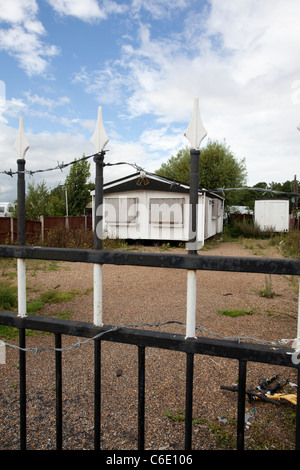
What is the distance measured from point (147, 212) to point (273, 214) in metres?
10.8

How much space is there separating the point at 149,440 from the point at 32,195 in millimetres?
19984

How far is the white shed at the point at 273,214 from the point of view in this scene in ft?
72.5

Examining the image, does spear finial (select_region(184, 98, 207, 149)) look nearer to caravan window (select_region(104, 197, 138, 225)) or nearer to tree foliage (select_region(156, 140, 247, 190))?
caravan window (select_region(104, 197, 138, 225))

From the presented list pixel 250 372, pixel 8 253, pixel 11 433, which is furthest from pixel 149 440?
pixel 8 253

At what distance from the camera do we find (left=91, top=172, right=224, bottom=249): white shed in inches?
615

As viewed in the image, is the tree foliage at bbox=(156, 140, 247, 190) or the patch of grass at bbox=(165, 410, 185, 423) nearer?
the patch of grass at bbox=(165, 410, 185, 423)

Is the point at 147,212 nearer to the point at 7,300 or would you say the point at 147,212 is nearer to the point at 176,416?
the point at 7,300

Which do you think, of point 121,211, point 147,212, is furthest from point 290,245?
point 121,211

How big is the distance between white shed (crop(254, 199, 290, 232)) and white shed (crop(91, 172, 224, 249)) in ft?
26.5

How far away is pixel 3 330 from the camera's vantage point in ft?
13.7

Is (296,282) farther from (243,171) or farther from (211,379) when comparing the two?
(243,171)

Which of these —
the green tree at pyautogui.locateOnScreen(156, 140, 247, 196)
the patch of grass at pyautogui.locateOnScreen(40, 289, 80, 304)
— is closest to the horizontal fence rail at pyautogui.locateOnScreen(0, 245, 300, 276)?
the patch of grass at pyautogui.locateOnScreen(40, 289, 80, 304)

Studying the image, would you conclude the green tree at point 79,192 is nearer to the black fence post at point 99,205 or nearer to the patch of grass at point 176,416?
the patch of grass at point 176,416

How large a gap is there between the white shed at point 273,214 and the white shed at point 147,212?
807 cm
